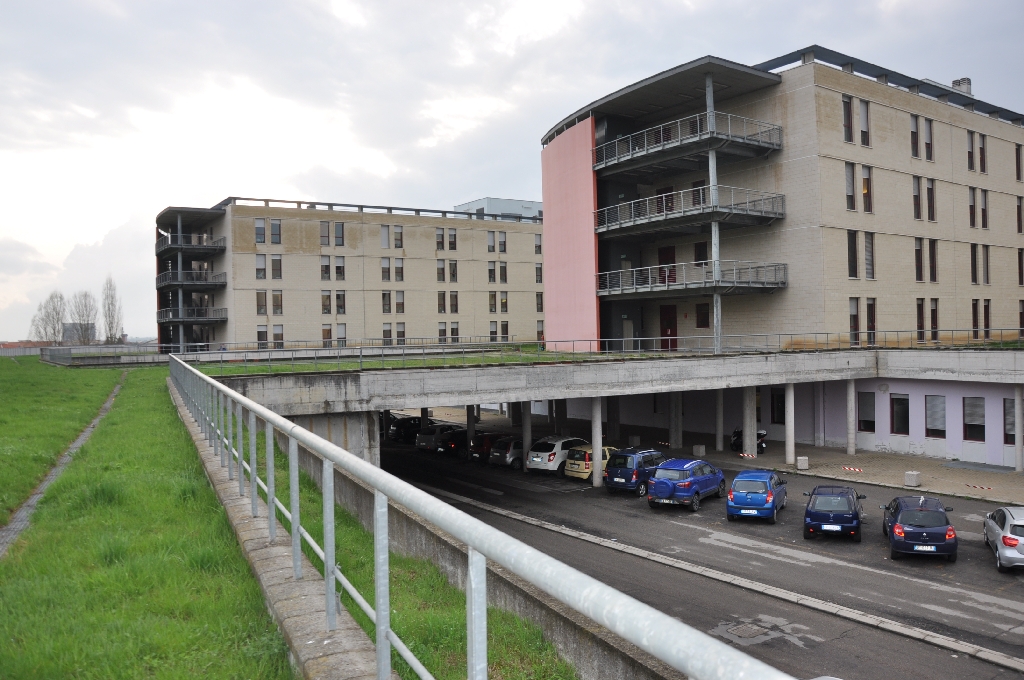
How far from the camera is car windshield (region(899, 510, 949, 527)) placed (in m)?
18.2

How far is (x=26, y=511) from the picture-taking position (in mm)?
8898

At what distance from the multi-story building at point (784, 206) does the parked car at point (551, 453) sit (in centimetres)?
1055

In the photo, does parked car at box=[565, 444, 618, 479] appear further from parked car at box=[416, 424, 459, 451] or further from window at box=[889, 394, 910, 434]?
window at box=[889, 394, 910, 434]

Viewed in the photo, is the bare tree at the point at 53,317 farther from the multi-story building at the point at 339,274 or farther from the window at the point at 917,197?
the window at the point at 917,197

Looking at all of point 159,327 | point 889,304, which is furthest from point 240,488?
point 159,327

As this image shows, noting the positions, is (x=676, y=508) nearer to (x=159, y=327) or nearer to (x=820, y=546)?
(x=820, y=546)

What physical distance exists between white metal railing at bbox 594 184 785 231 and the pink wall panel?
1.47 metres

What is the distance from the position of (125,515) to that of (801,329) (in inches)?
1419

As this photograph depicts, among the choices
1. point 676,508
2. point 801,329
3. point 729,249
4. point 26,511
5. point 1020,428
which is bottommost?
point 676,508

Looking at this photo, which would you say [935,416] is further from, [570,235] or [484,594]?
[484,594]

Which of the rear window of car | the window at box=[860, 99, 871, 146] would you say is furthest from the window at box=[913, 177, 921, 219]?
the rear window of car

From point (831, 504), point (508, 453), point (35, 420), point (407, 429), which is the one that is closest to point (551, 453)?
point (508, 453)

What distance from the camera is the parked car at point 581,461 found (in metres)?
30.4

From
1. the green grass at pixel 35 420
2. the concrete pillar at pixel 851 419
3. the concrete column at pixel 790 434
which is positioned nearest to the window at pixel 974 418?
the concrete pillar at pixel 851 419
